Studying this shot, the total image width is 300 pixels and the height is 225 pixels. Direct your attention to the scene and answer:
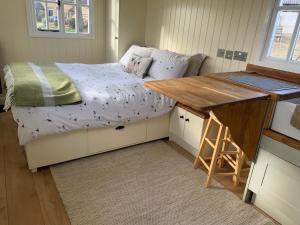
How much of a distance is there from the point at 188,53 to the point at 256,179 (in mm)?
1851

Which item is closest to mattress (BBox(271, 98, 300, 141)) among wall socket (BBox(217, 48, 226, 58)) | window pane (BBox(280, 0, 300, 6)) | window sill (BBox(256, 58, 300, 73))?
window sill (BBox(256, 58, 300, 73))


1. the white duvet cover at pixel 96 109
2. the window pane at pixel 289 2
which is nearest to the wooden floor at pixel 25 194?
the white duvet cover at pixel 96 109

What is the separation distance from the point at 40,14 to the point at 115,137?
2.50 meters

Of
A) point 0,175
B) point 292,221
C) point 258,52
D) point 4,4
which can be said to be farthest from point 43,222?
point 4,4

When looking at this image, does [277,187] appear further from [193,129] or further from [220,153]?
[193,129]

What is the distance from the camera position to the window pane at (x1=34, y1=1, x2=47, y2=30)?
11.7 feet

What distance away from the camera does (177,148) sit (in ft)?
8.96

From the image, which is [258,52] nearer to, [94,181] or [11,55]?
[94,181]

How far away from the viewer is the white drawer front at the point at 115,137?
237 centimetres

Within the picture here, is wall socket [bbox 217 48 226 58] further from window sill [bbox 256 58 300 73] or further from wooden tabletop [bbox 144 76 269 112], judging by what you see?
wooden tabletop [bbox 144 76 269 112]

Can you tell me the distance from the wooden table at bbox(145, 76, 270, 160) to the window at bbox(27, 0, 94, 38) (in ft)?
9.13

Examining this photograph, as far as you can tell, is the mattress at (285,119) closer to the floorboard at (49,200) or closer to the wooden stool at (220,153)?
the wooden stool at (220,153)

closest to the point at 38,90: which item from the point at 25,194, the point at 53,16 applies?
the point at 25,194

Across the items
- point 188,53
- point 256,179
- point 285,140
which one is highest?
point 188,53
